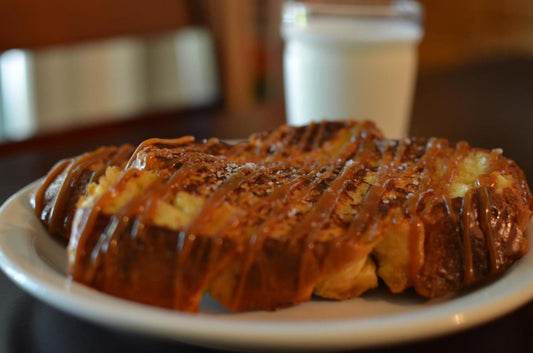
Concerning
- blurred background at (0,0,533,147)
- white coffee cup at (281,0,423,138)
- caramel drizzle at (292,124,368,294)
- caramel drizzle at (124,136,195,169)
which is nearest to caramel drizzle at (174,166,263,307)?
caramel drizzle at (292,124,368,294)

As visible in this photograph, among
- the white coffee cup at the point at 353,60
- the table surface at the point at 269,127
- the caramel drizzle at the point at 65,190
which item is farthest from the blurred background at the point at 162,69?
the caramel drizzle at the point at 65,190

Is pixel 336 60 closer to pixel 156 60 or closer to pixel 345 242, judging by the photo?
pixel 345 242

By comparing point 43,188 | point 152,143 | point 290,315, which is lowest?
point 290,315

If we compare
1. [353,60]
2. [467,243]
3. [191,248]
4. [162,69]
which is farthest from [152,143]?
A: [162,69]

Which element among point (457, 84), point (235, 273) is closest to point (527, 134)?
point (457, 84)

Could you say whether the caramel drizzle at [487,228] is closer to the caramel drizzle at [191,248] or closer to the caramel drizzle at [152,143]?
the caramel drizzle at [191,248]

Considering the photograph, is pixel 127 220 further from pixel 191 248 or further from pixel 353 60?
pixel 353 60
